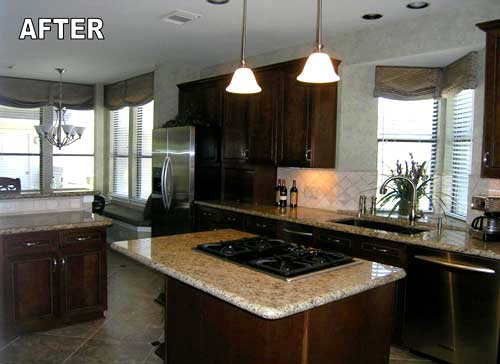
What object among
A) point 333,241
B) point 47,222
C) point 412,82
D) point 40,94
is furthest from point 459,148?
point 40,94

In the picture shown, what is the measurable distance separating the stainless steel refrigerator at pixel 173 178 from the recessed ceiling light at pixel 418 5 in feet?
8.52

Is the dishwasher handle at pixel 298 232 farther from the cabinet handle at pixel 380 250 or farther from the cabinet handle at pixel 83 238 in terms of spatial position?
the cabinet handle at pixel 83 238

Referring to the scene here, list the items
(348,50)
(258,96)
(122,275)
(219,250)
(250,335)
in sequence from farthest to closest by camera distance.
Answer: (122,275), (258,96), (348,50), (219,250), (250,335)

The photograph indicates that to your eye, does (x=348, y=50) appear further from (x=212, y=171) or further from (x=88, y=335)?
(x=88, y=335)

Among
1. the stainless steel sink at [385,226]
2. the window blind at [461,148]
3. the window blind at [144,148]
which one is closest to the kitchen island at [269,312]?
the stainless steel sink at [385,226]

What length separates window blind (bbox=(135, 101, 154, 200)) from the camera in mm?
7092

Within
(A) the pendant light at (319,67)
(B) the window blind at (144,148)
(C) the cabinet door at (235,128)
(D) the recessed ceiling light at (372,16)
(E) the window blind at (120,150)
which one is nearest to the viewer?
(A) the pendant light at (319,67)

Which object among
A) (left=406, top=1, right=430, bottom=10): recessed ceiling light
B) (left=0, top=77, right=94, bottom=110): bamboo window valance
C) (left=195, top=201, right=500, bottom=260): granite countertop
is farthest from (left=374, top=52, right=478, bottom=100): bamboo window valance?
(left=0, top=77, right=94, bottom=110): bamboo window valance

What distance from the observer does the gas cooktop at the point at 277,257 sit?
2.14 metres

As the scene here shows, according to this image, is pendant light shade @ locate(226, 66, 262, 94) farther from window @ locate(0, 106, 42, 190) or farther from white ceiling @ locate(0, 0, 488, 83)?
window @ locate(0, 106, 42, 190)

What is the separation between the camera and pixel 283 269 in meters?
2.13

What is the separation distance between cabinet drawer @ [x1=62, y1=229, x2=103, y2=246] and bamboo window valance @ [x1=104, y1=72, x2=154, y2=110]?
3.50 metres

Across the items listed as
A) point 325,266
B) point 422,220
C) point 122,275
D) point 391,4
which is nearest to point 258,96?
point 391,4

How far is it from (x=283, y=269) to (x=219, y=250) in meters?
0.53
